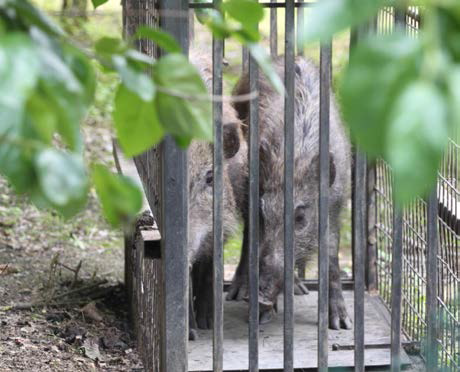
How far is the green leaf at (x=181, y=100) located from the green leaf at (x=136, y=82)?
2.0 inches

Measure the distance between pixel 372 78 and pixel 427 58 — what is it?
0.18ft

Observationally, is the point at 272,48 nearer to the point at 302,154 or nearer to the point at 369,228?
the point at 302,154

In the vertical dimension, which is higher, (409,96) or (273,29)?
(273,29)

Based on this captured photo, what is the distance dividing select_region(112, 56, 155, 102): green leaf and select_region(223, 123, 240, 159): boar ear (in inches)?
159

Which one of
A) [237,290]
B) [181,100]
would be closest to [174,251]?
[237,290]

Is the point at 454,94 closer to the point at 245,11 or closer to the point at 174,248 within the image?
the point at 245,11

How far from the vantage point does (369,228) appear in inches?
222

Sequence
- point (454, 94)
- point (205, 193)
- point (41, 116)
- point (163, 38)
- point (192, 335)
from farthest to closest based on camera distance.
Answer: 1. point (205, 193)
2. point (192, 335)
3. point (163, 38)
4. point (41, 116)
5. point (454, 94)

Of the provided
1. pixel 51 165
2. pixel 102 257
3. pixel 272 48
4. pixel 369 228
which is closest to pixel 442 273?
pixel 369 228

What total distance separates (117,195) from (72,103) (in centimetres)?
13

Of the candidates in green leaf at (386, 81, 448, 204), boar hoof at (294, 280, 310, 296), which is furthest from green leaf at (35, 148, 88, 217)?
boar hoof at (294, 280, 310, 296)

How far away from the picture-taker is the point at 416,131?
0.85 meters

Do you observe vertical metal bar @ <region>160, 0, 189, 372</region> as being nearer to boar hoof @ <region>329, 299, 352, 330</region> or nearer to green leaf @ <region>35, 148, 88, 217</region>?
boar hoof @ <region>329, 299, 352, 330</region>

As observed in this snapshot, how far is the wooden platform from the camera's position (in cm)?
441
